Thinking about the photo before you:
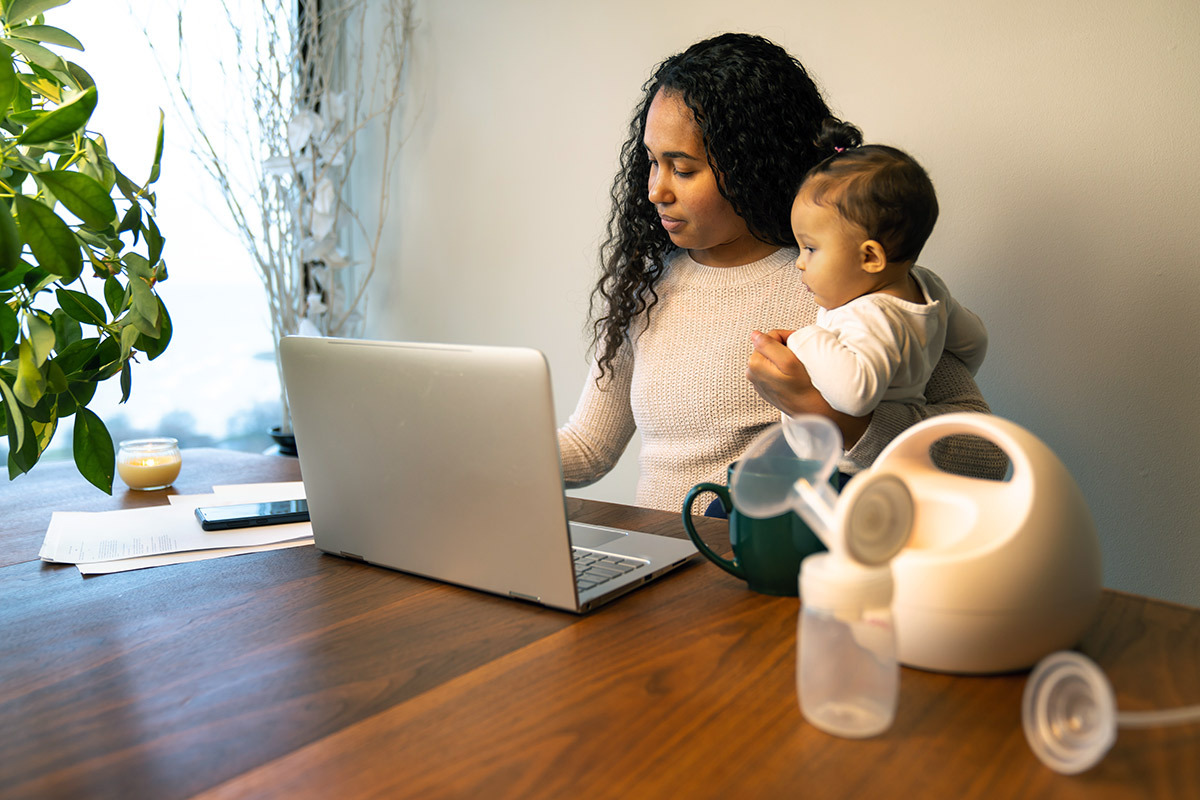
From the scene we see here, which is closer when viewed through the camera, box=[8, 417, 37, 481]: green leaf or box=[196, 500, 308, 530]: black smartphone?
box=[8, 417, 37, 481]: green leaf

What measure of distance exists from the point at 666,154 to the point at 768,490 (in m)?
0.99

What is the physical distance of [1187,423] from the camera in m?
1.48

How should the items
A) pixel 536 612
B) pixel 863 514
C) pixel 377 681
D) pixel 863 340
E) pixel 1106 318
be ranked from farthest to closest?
pixel 1106 318, pixel 863 340, pixel 536 612, pixel 377 681, pixel 863 514

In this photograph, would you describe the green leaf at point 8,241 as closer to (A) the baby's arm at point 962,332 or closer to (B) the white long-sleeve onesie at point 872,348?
(B) the white long-sleeve onesie at point 872,348

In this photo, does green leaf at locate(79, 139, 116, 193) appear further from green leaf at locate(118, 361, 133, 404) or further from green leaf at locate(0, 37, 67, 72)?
green leaf at locate(118, 361, 133, 404)

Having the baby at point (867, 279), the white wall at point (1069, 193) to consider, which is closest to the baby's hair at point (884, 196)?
the baby at point (867, 279)

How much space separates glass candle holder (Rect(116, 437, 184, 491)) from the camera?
135 centimetres

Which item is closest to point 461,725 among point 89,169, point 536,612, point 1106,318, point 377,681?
point 377,681

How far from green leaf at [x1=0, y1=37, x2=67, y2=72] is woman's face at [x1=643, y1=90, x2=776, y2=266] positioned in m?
0.89

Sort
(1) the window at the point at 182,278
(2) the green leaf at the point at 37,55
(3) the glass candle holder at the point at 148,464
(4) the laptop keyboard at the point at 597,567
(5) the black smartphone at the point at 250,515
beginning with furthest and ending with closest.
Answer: (1) the window at the point at 182,278
(3) the glass candle holder at the point at 148,464
(5) the black smartphone at the point at 250,515
(4) the laptop keyboard at the point at 597,567
(2) the green leaf at the point at 37,55

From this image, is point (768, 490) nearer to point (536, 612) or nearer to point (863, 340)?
point (536, 612)

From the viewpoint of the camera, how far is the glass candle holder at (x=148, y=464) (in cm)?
135

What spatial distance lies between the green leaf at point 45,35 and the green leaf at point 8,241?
0.26m

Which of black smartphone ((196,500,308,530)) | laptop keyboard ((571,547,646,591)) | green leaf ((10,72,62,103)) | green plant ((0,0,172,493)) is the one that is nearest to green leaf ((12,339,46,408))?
green plant ((0,0,172,493))
